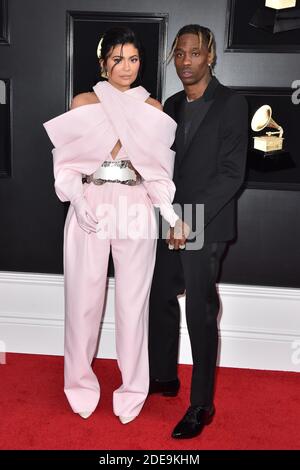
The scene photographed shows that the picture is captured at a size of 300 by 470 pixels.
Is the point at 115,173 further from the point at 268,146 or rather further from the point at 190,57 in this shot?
the point at 268,146

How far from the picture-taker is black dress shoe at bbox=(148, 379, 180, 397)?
2920 millimetres

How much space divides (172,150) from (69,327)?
90 cm

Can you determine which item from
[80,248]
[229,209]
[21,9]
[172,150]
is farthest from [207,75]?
[21,9]

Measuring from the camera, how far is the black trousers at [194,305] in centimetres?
246

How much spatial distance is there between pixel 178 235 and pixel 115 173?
375mm

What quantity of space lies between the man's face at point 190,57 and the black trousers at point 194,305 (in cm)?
69

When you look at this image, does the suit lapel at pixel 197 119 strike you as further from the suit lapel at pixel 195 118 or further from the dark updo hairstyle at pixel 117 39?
the dark updo hairstyle at pixel 117 39

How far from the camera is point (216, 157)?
238 cm

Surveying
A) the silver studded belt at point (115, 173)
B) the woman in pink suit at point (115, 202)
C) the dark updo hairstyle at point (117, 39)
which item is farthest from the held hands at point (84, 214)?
the dark updo hairstyle at point (117, 39)

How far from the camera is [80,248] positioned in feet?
8.23

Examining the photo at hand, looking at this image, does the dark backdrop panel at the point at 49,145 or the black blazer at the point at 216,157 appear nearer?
the black blazer at the point at 216,157

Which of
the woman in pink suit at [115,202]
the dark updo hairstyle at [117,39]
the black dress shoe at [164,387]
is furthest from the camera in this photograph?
the black dress shoe at [164,387]

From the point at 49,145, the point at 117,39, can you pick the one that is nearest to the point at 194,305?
the point at 117,39

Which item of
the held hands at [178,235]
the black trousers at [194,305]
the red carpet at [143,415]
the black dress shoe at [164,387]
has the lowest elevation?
the red carpet at [143,415]
